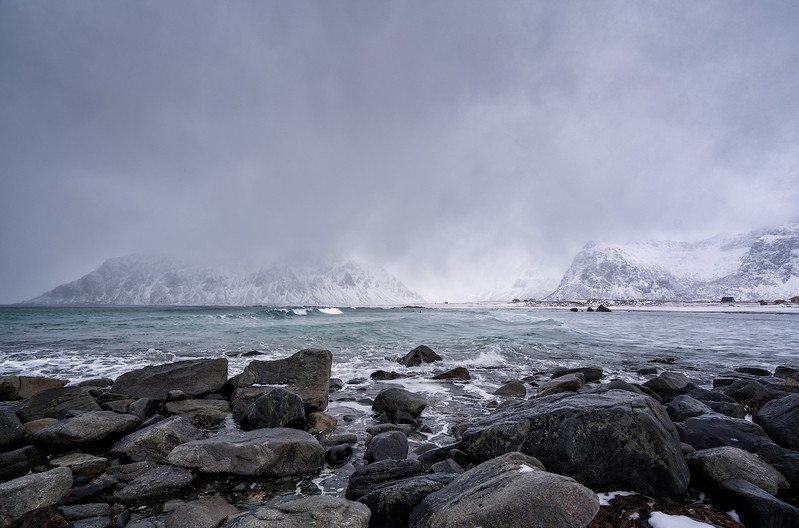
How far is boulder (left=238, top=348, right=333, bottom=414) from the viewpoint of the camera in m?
9.86

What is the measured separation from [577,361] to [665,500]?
592 inches

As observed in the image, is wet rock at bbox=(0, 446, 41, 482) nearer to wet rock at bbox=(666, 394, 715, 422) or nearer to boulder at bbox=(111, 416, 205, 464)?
boulder at bbox=(111, 416, 205, 464)

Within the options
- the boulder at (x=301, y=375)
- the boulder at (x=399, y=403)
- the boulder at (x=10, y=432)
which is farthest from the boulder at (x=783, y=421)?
the boulder at (x=10, y=432)

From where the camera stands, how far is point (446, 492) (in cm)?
376

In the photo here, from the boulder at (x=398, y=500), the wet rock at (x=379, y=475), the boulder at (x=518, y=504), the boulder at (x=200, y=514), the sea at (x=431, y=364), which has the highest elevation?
the boulder at (x=518, y=504)

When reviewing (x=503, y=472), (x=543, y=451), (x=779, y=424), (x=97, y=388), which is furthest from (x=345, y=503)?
(x=97, y=388)

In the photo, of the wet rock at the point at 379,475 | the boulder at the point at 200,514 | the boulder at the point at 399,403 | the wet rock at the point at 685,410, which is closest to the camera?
the boulder at the point at 200,514

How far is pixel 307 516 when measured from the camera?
3.51 m

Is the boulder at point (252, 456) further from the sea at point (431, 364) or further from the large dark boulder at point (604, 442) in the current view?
the large dark boulder at point (604, 442)

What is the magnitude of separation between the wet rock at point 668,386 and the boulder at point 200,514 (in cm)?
1217

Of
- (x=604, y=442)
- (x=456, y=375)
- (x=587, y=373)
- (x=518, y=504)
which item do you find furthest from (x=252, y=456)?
(x=587, y=373)

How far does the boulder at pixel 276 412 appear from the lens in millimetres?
7824

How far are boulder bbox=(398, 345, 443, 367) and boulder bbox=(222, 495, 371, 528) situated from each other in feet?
42.6

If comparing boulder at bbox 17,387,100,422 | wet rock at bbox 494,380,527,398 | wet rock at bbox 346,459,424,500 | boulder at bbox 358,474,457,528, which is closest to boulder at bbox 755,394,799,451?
wet rock at bbox 494,380,527,398
